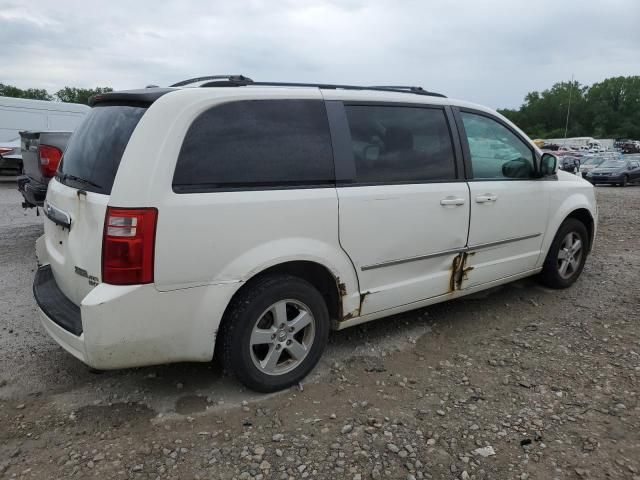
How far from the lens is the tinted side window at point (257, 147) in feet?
8.89

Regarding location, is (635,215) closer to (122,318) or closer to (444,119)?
(444,119)

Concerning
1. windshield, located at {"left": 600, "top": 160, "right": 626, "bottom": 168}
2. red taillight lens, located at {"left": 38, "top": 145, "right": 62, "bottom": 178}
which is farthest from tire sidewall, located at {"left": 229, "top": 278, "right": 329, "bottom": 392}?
windshield, located at {"left": 600, "top": 160, "right": 626, "bottom": 168}

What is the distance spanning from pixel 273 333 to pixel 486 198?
1.96 meters

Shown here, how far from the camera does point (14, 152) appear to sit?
47.8 feet

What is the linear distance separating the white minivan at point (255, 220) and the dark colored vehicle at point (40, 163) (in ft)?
8.64

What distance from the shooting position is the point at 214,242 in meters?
2.70

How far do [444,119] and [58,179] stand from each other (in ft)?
8.80

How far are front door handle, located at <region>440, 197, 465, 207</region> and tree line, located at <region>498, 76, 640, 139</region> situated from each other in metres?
124

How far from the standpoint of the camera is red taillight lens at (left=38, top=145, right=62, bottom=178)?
583 centimetres

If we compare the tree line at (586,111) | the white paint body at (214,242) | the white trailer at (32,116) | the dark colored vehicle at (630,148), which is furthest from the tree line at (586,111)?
the white paint body at (214,242)

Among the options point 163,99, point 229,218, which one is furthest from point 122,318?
point 163,99

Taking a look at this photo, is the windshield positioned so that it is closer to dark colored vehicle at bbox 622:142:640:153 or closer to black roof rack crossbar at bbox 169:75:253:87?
black roof rack crossbar at bbox 169:75:253:87

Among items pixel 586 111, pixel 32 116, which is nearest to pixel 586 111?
pixel 586 111

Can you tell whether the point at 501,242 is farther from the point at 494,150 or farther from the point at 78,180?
the point at 78,180
